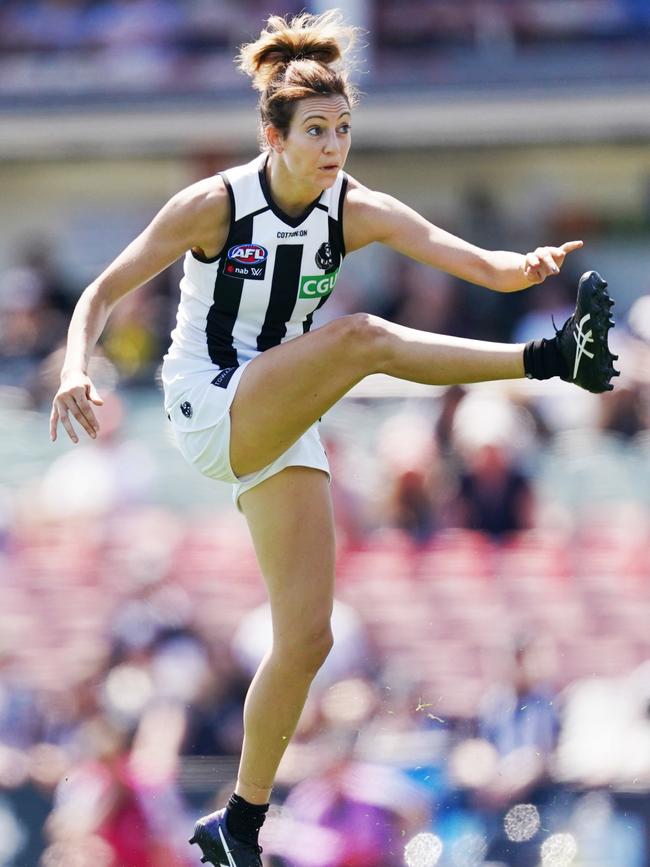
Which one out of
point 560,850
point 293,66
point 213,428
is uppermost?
point 293,66

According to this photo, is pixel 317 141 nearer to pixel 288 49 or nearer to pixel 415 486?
pixel 288 49

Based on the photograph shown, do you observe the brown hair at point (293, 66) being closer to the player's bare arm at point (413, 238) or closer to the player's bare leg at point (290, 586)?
the player's bare arm at point (413, 238)

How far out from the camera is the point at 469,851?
17.1 ft

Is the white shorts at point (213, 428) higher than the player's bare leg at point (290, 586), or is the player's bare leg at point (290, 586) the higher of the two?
the white shorts at point (213, 428)

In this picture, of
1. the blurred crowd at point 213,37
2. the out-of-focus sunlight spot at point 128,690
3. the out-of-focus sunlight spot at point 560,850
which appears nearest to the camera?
the out-of-focus sunlight spot at point 560,850

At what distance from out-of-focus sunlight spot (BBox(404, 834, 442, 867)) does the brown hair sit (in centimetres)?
256

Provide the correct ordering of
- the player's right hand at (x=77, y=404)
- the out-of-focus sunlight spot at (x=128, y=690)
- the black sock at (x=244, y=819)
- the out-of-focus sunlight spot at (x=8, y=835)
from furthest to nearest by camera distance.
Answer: the out-of-focus sunlight spot at (x=128, y=690) < the out-of-focus sunlight spot at (x=8, y=835) < the black sock at (x=244, y=819) < the player's right hand at (x=77, y=404)

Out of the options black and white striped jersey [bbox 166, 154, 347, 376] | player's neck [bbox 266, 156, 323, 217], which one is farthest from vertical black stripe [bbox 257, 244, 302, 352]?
player's neck [bbox 266, 156, 323, 217]

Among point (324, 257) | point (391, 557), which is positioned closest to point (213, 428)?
point (324, 257)

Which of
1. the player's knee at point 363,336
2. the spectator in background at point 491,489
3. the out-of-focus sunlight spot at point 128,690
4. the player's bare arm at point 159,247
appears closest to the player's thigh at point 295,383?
the player's knee at point 363,336

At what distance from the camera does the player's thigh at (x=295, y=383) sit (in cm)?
356

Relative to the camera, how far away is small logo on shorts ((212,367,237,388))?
3781 millimetres

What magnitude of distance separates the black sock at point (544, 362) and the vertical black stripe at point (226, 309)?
759 millimetres

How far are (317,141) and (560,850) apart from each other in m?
2.82
